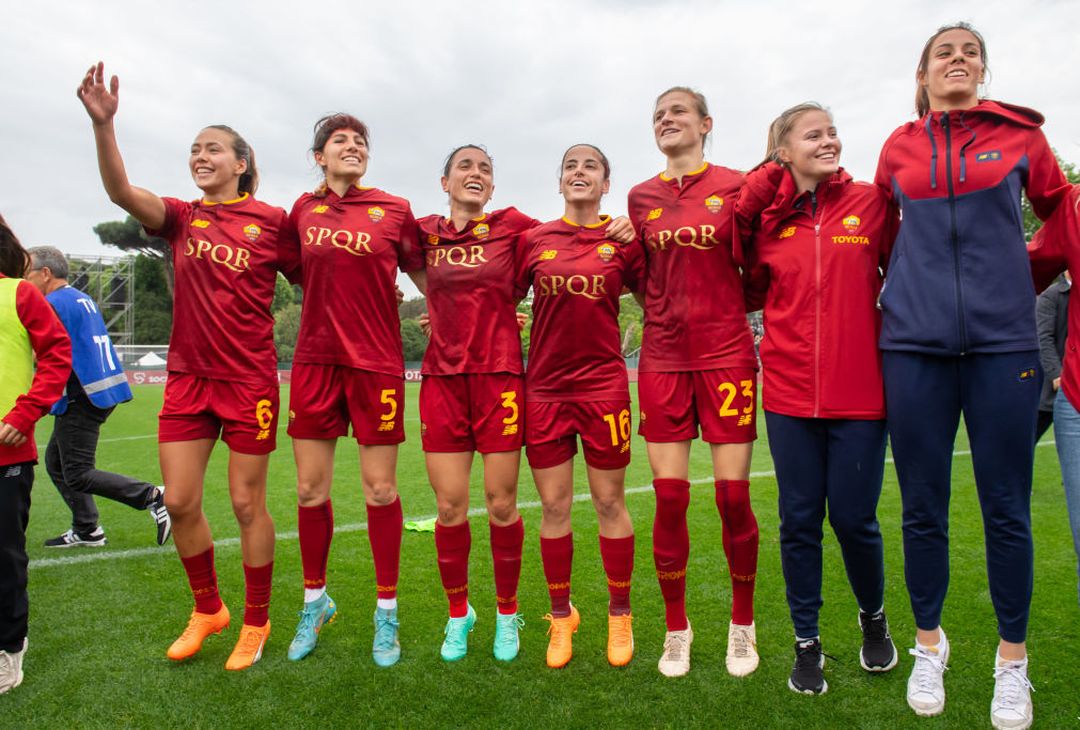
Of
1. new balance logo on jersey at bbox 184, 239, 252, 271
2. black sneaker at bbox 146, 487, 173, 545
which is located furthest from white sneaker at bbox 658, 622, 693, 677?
black sneaker at bbox 146, 487, 173, 545

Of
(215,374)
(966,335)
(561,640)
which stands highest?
(966,335)

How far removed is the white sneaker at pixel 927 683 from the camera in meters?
2.76

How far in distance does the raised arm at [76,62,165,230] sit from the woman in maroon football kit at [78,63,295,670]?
0.01 m

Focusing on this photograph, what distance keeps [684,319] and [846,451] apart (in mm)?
902

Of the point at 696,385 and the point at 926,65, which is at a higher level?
the point at 926,65

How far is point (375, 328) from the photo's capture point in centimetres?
357

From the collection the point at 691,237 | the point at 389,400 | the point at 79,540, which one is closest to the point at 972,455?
the point at 691,237

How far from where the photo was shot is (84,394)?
17.4 feet

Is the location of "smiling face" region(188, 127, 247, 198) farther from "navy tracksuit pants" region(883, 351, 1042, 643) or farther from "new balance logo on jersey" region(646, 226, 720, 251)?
"navy tracksuit pants" region(883, 351, 1042, 643)

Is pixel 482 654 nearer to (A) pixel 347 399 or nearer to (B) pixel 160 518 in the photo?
(A) pixel 347 399

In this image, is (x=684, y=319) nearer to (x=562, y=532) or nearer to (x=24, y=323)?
(x=562, y=532)

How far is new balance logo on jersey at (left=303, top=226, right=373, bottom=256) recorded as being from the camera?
3506mm

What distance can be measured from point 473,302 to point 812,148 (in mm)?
1679

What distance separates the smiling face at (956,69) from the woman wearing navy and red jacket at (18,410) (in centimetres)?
397
